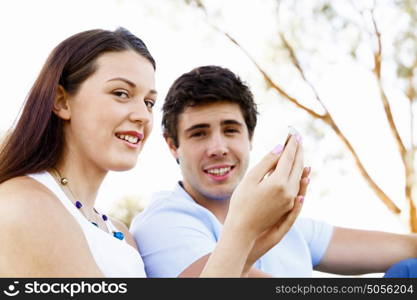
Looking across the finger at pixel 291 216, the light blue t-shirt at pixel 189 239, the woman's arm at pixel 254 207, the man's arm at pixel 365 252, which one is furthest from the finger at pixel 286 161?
the man's arm at pixel 365 252

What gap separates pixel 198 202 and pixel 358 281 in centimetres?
80

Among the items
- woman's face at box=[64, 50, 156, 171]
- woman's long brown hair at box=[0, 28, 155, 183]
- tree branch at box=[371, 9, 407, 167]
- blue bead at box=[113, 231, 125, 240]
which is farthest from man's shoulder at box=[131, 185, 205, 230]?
tree branch at box=[371, 9, 407, 167]

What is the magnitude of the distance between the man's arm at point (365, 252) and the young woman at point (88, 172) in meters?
0.99

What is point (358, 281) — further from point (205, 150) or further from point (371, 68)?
point (371, 68)

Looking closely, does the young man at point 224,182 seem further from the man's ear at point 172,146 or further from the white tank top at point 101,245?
the white tank top at point 101,245

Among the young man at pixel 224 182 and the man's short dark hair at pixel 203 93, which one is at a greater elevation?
the man's short dark hair at pixel 203 93

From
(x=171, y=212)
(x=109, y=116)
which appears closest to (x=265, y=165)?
(x=109, y=116)

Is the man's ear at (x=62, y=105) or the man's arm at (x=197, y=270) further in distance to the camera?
the man's arm at (x=197, y=270)

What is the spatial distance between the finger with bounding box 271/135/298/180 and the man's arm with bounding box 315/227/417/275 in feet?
3.71

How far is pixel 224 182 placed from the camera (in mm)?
2439

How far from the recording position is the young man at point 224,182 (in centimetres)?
232

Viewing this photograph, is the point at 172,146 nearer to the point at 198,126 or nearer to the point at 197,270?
the point at 198,126

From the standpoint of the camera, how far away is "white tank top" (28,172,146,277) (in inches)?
64.4

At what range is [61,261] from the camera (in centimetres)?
141
